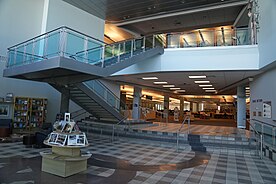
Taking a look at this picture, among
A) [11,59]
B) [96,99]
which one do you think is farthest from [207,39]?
[11,59]

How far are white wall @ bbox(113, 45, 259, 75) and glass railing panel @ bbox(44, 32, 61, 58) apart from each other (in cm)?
462

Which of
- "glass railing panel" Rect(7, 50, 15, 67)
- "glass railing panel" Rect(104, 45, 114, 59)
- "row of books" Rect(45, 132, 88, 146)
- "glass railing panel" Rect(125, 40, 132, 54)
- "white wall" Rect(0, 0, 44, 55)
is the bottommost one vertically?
"row of books" Rect(45, 132, 88, 146)

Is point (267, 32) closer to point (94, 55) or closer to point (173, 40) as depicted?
point (173, 40)

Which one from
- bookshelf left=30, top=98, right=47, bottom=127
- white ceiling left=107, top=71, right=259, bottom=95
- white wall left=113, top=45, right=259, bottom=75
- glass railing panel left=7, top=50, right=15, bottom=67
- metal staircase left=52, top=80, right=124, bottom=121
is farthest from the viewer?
bookshelf left=30, top=98, right=47, bottom=127

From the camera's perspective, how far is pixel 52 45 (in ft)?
23.3

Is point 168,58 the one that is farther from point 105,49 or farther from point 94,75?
point 94,75

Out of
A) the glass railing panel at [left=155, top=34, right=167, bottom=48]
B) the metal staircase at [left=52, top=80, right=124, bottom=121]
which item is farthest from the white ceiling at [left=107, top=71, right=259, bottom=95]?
the metal staircase at [left=52, top=80, right=124, bottom=121]

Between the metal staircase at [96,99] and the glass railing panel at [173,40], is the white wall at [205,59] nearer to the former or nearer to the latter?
the glass railing panel at [173,40]

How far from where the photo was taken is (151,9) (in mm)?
13008

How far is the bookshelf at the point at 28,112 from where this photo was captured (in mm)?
10391

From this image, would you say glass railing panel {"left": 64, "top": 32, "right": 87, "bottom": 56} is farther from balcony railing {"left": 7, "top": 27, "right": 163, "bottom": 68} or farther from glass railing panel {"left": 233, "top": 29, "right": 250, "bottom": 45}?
glass railing panel {"left": 233, "top": 29, "right": 250, "bottom": 45}

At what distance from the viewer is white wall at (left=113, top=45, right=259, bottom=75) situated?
8.64 metres

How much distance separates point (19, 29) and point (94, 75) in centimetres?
677

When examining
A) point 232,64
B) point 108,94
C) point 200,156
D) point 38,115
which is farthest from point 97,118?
point 232,64
